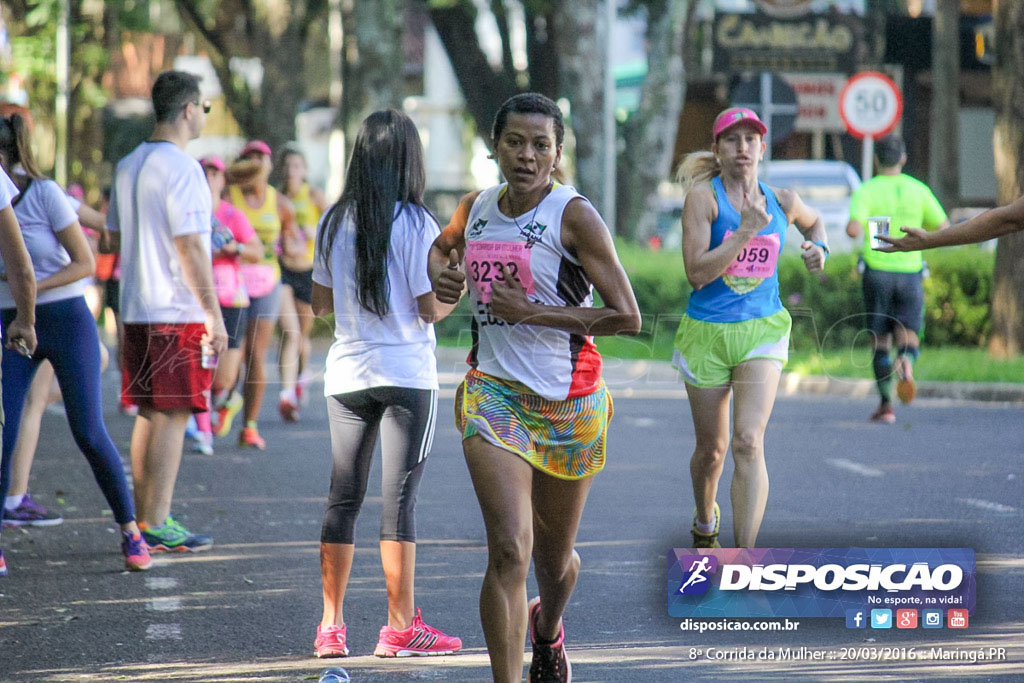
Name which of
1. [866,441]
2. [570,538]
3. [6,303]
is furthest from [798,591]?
[866,441]

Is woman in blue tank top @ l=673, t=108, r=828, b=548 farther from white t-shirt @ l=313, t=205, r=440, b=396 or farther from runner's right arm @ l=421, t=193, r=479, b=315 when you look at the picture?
runner's right arm @ l=421, t=193, r=479, b=315

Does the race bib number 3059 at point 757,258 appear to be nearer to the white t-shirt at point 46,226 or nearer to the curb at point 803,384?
the white t-shirt at point 46,226

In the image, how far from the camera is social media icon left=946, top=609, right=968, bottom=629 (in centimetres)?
595

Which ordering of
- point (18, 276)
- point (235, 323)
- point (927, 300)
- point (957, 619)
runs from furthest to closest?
point (927, 300) → point (235, 323) → point (18, 276) → point (957, 619)

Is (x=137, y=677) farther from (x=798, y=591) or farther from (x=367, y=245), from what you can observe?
(x=798, y=591)

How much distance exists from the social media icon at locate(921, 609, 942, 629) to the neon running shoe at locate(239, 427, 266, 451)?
6278mm

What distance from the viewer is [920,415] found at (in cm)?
1331

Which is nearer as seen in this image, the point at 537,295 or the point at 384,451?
the point at 537,295

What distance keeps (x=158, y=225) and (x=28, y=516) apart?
185 cm

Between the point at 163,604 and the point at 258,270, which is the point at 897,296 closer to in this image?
the point at 258,270

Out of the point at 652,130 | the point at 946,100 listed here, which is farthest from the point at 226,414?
the point at 946,100

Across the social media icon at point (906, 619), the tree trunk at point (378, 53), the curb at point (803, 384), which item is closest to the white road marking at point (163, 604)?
the social media icon at point (906, 619)

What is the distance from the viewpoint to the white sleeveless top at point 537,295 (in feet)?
16.5

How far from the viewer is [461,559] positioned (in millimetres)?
7559
